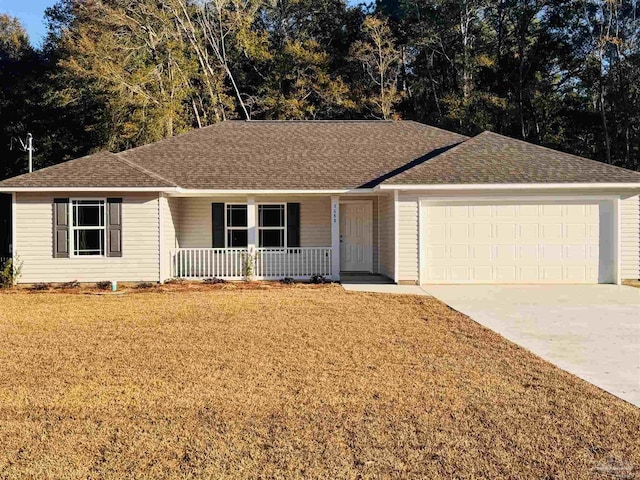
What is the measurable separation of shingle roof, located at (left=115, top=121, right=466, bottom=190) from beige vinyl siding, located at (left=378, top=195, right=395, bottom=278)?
822 millimetres

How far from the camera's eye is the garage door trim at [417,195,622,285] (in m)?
13.6

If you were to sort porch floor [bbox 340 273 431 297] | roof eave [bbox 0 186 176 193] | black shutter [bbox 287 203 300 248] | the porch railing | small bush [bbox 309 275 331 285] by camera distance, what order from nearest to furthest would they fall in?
1. porch floor [bbox 340 273 431 297]
2. roof eave [bbox 0 186 176 193]
3. small bush [bbox 309 275 331 285]
4. the porch railing
5. black shutter [bbox 287 203 300 248]

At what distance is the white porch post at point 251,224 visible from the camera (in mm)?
14992

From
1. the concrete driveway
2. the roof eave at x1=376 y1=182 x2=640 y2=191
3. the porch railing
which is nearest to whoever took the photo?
the concrete driveway

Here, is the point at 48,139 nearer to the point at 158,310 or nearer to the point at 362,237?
the point at 362,237

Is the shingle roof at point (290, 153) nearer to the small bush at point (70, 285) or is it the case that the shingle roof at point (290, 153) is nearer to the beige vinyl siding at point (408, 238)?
the beige vinyl siding at point (408, 238)

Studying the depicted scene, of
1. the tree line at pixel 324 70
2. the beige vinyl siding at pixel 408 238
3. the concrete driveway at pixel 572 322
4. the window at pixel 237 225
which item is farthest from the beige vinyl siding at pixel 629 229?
the tree line at pixel 324 70

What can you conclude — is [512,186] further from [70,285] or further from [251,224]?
[70,285]

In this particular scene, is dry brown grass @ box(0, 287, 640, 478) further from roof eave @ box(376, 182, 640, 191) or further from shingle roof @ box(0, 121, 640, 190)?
shingle roof @ box(0, 121, 640, 190)

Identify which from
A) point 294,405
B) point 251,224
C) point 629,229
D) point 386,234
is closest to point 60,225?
point 251,224

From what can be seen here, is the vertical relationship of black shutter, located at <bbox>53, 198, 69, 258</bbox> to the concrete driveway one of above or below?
above

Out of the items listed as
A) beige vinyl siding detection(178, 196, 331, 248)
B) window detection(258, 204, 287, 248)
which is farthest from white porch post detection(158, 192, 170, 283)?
window detection(258, 204, 287, 248)

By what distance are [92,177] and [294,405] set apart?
435 inches

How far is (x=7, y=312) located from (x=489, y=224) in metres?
10.8
